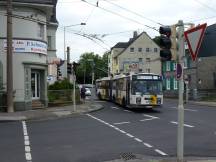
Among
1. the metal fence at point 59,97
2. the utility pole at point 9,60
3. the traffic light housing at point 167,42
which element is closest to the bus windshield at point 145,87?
the metal fence at point 59,97

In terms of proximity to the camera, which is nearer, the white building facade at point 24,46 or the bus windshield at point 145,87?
the bus windshield at point 145,87

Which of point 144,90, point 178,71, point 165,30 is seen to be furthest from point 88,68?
point 178,71

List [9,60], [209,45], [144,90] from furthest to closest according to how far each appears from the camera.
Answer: [209,45], [144,90], [9,60]

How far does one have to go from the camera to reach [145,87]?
32969 mm

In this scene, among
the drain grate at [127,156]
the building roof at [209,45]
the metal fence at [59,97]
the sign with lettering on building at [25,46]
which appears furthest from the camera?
the building roof at [209,45]

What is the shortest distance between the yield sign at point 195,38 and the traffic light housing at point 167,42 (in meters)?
0.73

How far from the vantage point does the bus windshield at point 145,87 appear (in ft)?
108

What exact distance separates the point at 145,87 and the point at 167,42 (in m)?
21.1

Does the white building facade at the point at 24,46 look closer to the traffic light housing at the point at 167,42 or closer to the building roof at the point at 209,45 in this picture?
the traffic light housing at the point at 167,42

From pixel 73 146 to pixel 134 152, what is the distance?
2.20 metres

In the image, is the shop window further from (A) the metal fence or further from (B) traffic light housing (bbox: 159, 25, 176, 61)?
(B) traffic light housing (bbox: 159, 25, 176, 61)

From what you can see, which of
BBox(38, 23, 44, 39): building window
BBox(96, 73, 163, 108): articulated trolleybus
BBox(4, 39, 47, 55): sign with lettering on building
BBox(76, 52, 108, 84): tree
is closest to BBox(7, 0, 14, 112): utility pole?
BBox(4, 39, 47, 55): sign with lettering on building

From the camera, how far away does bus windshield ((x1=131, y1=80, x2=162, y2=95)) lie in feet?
108

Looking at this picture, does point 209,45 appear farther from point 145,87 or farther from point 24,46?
point 24,46
